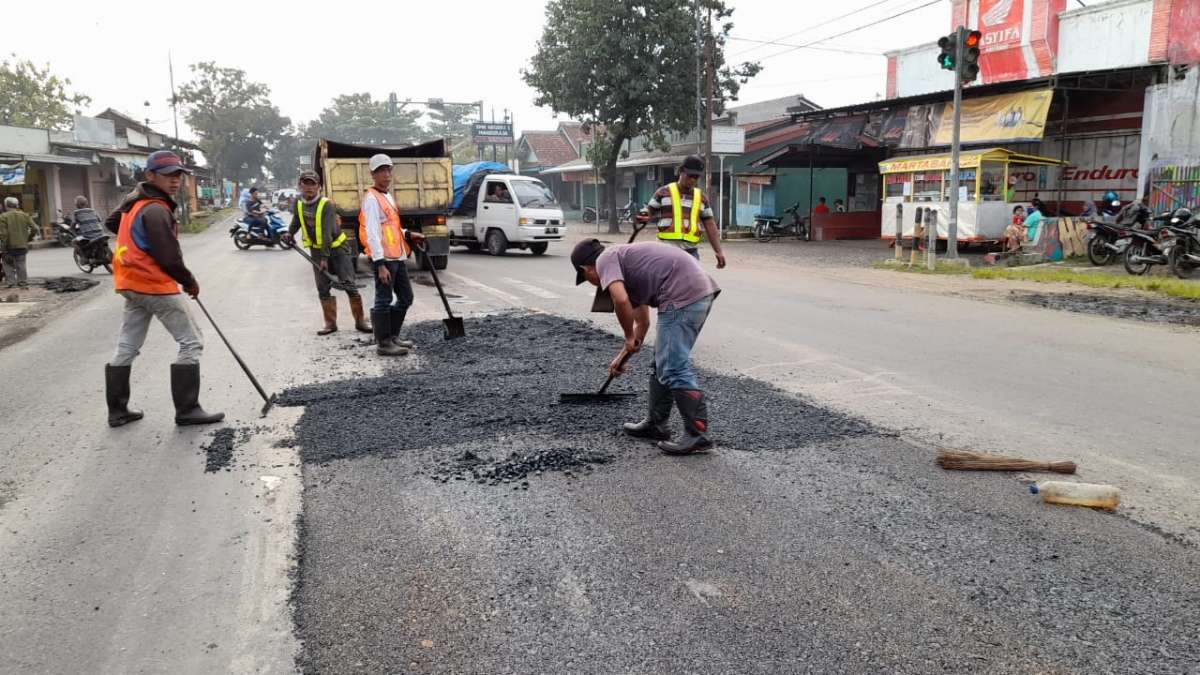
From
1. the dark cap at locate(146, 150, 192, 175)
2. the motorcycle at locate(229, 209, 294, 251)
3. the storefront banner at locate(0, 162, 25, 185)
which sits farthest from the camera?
the storefront banner at locate(0, 162, 25, 185)

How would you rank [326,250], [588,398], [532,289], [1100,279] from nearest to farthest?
[588,398] < [326,250] < [532,289] < [1100,279]


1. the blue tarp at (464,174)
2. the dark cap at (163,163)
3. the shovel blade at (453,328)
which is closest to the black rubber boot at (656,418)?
the dark cap at (163,163)

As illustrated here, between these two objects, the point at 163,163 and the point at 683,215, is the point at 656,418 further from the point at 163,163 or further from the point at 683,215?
the point at 163,163

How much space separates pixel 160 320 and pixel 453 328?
320 cm

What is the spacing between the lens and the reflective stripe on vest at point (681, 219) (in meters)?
7.85

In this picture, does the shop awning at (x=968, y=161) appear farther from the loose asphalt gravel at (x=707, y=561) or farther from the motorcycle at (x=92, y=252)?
the motorcycle at (x=92, y=252)

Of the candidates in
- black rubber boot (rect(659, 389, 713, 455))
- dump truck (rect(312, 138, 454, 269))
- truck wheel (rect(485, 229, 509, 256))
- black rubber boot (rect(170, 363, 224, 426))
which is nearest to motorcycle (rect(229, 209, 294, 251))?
truck wheel (rect(485, 229, 509, 256))

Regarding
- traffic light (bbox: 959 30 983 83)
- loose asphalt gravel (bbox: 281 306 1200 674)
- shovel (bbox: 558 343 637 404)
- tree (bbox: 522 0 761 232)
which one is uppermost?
tree (bbox: 522 0 761 232)

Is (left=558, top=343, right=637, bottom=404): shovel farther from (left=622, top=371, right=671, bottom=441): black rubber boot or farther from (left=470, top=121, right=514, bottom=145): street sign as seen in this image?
(left=470, top=121, right=514, bottom=145): street sign

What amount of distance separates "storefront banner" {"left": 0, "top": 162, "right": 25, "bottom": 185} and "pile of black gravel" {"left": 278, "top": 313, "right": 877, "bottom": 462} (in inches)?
967

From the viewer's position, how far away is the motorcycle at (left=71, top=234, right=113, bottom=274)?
17.0 m

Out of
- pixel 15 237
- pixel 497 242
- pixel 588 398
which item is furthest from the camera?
pixel 497 242

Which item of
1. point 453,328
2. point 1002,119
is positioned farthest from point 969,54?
point 453,328

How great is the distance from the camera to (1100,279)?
44.7 feet
